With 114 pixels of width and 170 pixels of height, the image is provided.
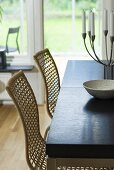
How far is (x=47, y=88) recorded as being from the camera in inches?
109

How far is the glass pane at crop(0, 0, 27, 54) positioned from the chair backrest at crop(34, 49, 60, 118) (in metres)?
1.72

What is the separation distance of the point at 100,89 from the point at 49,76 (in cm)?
81

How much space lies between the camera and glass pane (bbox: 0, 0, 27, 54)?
15.0ft

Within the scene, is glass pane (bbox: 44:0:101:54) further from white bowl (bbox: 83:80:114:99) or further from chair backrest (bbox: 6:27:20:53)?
white bowl (bbox: 83:80:114:99)

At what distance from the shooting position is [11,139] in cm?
353

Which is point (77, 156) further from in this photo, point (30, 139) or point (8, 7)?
point (8, 7)

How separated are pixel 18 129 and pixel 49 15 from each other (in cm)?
275

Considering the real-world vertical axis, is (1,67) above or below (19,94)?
below

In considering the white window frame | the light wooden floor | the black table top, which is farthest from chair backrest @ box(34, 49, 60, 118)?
the white window frame

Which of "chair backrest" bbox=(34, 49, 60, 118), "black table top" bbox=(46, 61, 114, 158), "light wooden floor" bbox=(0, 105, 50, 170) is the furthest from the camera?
"light wooden floor" bbox=(0, 105, 50, 170)

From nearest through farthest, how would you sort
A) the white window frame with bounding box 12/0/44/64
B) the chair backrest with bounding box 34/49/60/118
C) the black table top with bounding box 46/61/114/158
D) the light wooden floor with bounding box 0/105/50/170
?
the black table top with bounding box 46/61/114/158 < the chair backrest with bounding box 34/49/60/118 < the light wooden floor with bounding box 0/105/50/170 < the white window frame with bounding box 12/0/44/64

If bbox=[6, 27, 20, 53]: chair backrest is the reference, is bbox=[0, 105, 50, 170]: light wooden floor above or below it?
below

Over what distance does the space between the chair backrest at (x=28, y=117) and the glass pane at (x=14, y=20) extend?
2.57 metres

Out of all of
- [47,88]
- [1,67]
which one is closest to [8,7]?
[1,67]
